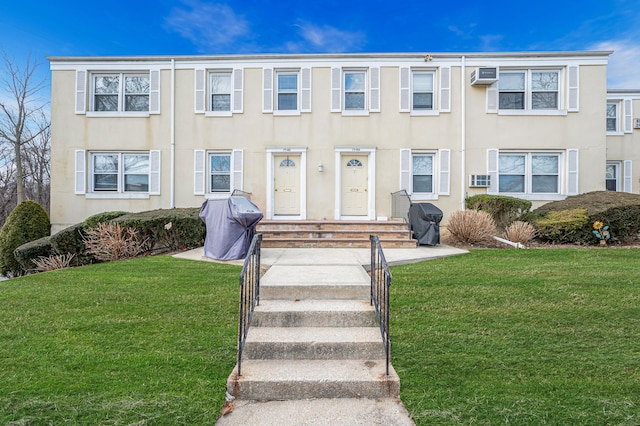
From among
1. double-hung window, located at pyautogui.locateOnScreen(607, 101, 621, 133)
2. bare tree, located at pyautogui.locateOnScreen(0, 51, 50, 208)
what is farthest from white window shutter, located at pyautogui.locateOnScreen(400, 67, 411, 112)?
bare tree, located at pyautogui.locateOnScreen(0, 51, 50, 208)

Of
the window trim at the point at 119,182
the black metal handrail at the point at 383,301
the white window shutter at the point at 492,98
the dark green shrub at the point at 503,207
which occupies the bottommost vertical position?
the black metal handrail at the point at 383,301

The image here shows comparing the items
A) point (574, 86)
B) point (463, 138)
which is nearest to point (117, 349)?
point (463, 138)

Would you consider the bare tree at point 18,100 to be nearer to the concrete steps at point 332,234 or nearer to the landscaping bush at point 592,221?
the concrete steps at point 332,234

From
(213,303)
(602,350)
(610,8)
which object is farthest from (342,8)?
(602,350)

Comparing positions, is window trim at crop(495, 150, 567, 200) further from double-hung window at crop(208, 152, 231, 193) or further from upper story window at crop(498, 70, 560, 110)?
double-hung window at crop(208, 152, 231, 193)

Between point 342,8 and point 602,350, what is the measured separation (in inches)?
554

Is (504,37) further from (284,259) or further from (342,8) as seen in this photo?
(284,259)

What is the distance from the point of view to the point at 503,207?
10.8 m

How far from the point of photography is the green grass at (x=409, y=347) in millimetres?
2596

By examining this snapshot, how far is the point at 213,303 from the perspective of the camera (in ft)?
15.5

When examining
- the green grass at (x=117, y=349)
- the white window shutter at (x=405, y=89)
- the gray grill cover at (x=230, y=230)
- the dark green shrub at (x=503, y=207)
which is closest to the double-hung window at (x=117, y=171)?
the gray grill cover at (x=230, y=230)

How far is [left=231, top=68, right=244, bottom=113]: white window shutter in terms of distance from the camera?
1197 centimetres

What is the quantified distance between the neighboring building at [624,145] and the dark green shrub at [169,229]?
15.7m

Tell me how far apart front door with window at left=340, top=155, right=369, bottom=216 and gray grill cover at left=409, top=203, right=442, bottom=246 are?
2854mm
